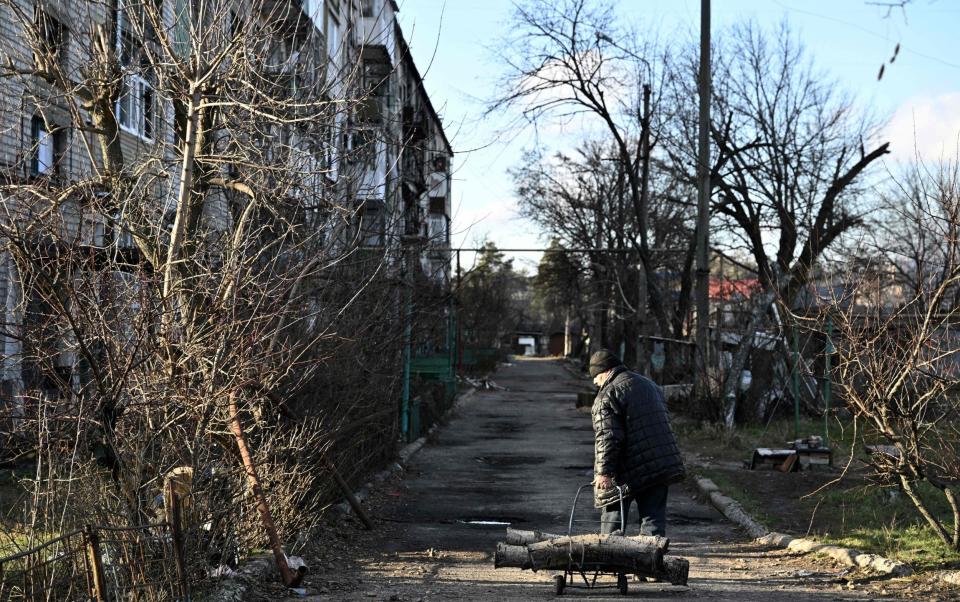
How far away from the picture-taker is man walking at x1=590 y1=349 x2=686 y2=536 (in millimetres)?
8477

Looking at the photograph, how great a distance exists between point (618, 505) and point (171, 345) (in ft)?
12.7

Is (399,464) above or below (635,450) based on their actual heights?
below

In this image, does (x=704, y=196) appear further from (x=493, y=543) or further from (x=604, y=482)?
(x=604, y=482)

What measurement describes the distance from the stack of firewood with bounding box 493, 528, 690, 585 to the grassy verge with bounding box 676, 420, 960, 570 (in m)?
1.83

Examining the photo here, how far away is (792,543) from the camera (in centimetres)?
994

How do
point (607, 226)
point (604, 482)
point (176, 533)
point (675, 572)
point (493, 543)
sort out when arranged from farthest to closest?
point (607, 226)
point (493, 543)
point (604, 482)
point (675, 572)
point (176, 533)

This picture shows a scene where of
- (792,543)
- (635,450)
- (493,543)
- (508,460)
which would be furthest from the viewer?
(508,460)

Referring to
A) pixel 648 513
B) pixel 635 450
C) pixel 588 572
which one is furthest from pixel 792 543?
pixel 588 572

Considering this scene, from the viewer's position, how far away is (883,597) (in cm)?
770

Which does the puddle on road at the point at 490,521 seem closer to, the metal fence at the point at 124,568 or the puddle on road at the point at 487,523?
the puddle on road at the point at 487,523

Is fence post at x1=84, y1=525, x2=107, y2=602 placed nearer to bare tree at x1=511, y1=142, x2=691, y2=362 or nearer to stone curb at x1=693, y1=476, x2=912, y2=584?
stone curb at x1=693, y1=476, x2=912, y2=584

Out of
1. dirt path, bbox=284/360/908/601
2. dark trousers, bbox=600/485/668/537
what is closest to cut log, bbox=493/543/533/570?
dirt path, bbox=284/360/908/601

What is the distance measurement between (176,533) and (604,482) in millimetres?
3374

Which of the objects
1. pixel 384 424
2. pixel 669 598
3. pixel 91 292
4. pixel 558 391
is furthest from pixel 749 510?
pixel 558 391
